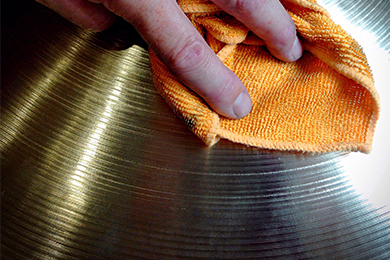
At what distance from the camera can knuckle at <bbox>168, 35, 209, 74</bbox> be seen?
0.30m

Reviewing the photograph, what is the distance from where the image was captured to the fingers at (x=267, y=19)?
0.30 metres

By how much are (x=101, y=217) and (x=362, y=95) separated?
30 centimetres

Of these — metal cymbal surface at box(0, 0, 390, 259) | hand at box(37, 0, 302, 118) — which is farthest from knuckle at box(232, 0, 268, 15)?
metal cymbal surface at box(0, 0, 390, 259)

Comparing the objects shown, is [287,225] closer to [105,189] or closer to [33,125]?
[105,189]

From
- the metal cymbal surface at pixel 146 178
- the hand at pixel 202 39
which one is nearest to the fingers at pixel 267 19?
the hand at pixel 202 39

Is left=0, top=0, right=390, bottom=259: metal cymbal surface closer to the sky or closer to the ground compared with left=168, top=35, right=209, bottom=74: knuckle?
closer to the ground

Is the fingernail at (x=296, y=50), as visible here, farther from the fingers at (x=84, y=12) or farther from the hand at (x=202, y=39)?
the fingers at (x=84, y=12)

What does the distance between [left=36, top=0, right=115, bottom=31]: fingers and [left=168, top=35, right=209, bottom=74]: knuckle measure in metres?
0.11

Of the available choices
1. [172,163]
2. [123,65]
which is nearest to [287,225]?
[172,163]

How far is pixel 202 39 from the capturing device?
31 cm

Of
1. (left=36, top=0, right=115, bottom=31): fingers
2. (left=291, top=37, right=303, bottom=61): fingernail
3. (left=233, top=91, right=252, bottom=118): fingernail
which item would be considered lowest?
(left=233, top=91, right=252, bottom=118): fingernail

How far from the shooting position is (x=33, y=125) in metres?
0.36

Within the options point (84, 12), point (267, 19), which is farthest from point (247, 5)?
point (84, 12)

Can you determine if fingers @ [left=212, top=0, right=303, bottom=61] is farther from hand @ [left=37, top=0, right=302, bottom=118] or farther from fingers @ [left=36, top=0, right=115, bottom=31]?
fingers @ [left=36, top=0, right=115, bottom=31]
